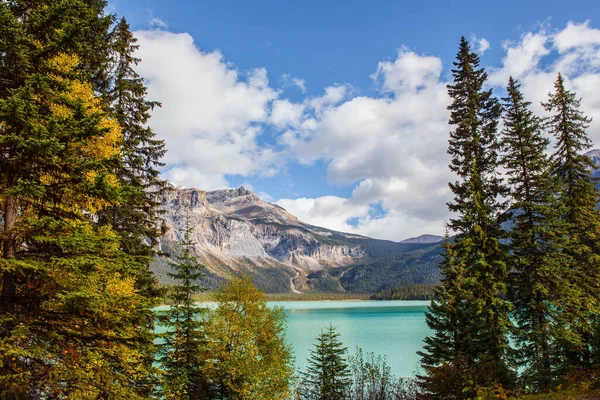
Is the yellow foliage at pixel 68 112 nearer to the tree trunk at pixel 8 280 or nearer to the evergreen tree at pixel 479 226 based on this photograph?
the tree trunk at pixel 8 280

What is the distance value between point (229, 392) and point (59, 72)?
1926cm

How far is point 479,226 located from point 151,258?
49.4ft

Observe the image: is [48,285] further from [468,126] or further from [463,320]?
[463,320]

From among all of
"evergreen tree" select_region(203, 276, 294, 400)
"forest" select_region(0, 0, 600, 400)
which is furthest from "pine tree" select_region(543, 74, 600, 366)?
"evergreen tree" select_region(203, 276, 294, 400)

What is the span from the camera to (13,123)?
7.18m

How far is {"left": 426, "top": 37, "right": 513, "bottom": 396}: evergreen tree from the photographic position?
57.1ft

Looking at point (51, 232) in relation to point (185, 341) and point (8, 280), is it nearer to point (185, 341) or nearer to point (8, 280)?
point (8, 280)

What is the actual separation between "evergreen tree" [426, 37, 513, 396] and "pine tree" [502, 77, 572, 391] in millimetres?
840

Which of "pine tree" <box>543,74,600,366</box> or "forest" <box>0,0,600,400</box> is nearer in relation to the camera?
"forest" <box>0,0,600,400</box>

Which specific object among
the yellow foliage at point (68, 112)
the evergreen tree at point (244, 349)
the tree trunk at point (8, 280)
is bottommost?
the evergreen tree at point (244, 349)

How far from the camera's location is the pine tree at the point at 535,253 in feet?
58.0

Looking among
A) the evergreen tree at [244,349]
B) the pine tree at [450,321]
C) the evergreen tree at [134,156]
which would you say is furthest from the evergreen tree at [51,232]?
the pine tree at [450,321]

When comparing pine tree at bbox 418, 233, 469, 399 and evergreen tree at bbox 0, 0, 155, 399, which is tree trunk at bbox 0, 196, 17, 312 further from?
pine tree at bbox 418, 233, 469, 399

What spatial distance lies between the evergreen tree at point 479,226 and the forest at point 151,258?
9cm
